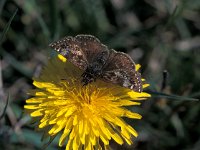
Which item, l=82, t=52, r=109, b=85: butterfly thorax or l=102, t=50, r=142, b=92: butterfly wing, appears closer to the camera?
l=102, t=50, r=142, b=92: butterfly wing

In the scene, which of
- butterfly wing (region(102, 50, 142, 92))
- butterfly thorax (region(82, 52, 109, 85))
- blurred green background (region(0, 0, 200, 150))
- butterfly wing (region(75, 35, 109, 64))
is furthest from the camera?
blurred green background (region(0, 0, 200, 150))

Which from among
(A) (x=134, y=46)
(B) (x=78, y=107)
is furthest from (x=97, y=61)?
(A) (x=134, y=46)

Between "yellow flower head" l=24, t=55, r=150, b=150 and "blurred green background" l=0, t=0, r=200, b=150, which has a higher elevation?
"blurred green background" l=0, t=0, r=200, b=150

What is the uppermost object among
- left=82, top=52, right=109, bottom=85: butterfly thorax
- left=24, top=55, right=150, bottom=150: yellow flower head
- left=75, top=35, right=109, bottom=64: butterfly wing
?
left=75, top=35, right=109, bottom=64: butterfly wing

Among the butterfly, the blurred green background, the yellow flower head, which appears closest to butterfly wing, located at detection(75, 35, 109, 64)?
the butterfly

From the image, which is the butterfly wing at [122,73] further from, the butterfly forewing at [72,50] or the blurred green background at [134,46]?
the blurred green background at [134,46]

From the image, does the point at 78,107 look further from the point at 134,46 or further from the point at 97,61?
the point at 134,46

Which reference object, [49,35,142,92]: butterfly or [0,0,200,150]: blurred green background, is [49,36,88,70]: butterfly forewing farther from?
[0,0,200,150]: blurred green background

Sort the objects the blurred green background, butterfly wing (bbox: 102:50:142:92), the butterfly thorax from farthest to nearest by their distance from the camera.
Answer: the blurred green background, the butterfly thorax, butterfly wing (bbox: 102:50:142:92)
